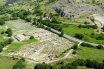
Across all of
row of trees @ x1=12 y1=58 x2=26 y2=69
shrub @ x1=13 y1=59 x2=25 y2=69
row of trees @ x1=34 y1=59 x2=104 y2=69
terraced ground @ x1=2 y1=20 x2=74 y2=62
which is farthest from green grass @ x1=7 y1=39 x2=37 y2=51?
row of trees @ x1=34 y1=59 x2=104 y2=69

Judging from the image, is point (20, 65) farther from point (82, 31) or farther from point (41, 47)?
point (82, 31)

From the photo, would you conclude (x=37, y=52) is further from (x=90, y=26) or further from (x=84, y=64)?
(x=90, y=26)

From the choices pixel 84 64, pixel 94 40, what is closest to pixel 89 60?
pixel 84 64

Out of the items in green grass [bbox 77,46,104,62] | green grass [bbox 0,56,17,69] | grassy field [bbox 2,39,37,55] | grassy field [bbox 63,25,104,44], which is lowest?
green grass [bbox 0,56,17,69]

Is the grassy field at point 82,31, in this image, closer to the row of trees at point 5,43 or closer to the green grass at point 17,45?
the green grass at point 17,45

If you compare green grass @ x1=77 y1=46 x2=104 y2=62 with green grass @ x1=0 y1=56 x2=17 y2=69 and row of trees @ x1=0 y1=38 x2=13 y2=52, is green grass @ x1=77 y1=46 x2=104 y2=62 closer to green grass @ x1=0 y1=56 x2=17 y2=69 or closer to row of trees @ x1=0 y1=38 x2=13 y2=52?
green grass @ x1=0 y1=56 x2=17 y2=69

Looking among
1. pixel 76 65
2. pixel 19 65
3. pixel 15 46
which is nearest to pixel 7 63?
pixel 19 65

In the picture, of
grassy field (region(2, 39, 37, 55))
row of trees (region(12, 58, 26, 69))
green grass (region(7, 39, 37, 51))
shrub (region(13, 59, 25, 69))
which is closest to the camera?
shrub (region(13, 59, 25, 69))
